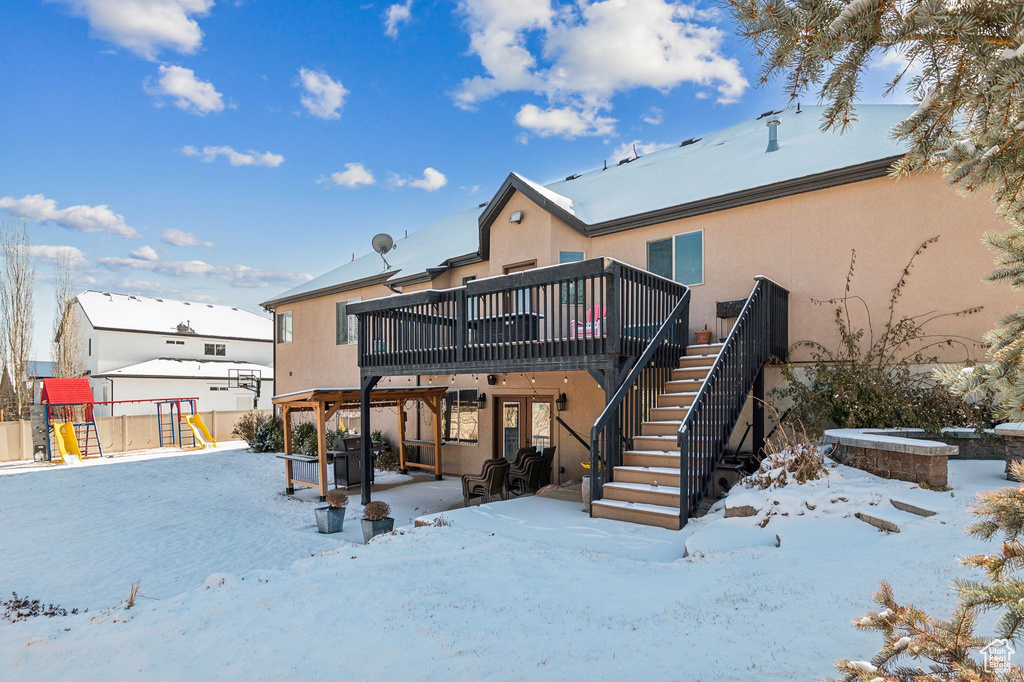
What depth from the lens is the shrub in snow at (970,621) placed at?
156cm

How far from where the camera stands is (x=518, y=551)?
600 cm

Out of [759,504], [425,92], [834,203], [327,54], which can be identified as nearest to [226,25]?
[327,54]

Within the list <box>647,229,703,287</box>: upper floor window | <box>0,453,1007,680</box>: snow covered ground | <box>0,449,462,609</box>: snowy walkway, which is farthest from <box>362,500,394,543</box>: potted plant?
<box>647,229,703,287</box>: upper floor window

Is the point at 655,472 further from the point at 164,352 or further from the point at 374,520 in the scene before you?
the point at 164,352

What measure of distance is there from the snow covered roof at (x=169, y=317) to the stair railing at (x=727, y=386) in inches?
1235

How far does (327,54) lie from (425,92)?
309 centimetres

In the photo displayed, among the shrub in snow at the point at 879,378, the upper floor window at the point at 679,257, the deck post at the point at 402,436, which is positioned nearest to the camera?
the shrub in snow at the point at 879,378

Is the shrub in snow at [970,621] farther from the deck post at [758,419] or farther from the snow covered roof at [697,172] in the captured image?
the snow covered roof at [697,172]

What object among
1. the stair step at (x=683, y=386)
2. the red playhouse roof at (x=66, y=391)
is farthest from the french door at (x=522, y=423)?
the red playhouse roof at (x=66, y=391)

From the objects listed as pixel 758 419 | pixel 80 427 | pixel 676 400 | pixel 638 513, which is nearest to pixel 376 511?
pixel 638 513

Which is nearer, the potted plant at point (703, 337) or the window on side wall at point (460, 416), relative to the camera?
the potted plant at point (703, 337)

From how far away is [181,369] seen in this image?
2952cm

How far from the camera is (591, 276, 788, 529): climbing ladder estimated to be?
6895mm

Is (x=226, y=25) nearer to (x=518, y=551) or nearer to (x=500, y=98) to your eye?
(x=500, y=98)
